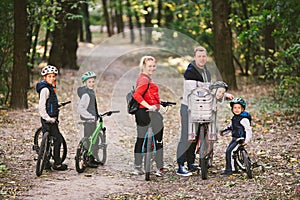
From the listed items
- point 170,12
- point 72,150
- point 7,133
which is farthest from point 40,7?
point 170,12

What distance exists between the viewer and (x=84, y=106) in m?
8.07

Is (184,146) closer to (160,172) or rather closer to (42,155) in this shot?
(160,172)

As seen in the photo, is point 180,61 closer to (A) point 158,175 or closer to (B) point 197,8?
(B) point 197,8

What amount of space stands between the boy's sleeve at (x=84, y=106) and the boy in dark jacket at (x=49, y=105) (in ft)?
1.22

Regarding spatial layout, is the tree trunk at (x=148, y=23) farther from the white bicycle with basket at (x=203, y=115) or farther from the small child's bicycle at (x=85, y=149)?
the white bicycle with basket at (x=203, y=115)

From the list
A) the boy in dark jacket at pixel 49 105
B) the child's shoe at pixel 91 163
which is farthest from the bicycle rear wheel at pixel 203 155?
the boy in dark jacket at pixel 49 105

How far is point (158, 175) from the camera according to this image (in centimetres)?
781

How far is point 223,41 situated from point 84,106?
34.1 feet

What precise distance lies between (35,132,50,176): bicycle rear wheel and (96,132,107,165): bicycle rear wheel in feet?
3.33

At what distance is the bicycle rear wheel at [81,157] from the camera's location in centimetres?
789

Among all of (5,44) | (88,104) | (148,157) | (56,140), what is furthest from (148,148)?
(5,44)

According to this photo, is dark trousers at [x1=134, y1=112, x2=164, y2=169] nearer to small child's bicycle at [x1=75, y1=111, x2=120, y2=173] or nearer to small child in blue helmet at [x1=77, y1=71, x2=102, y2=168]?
small child's bicycle at [x1=75, y1=111, x2=120, y2=173]

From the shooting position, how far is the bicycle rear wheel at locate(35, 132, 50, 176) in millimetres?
7652

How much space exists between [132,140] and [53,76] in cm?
Result: 387
